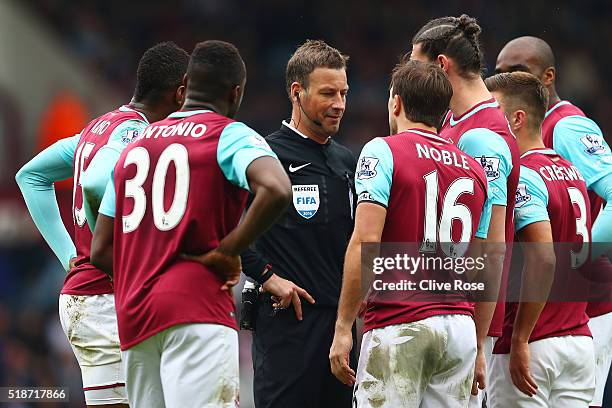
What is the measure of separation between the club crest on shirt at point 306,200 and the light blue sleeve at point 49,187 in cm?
138

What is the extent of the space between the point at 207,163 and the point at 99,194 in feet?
3.47

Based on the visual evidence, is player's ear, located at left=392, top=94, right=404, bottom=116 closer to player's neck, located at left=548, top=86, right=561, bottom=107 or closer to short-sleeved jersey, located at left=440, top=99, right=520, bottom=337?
short-sleeved jersey, located at left=440, top=99, right=520, bottom=337

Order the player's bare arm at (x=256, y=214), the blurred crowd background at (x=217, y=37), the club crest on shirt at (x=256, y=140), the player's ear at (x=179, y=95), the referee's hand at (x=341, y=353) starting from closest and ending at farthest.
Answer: the player's bare arm at (x=256, y=214)
the club crest on shirt at (x=256, y=140)
the referee's hand at (x=341, y=353)
the player's ear at (x=179, y=95)
the blurred crowd background at (x=217, y=37)

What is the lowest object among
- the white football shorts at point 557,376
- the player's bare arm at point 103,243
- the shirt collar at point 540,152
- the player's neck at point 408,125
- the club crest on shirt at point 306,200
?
the white football shorts at point 557,376

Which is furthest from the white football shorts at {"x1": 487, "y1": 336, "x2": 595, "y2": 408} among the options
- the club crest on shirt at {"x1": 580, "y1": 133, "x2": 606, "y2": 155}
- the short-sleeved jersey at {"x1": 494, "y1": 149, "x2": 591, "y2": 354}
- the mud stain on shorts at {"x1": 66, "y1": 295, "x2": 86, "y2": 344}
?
the mud stain on shorts at {"x1": 66, "y1": 295, "x2": 86, "y2": 344}

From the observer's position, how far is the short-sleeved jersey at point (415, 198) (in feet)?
16.1

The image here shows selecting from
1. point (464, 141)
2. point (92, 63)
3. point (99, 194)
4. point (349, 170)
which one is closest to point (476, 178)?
point (464, 141)

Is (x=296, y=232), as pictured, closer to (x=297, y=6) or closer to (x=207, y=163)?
(x=207, y=163)

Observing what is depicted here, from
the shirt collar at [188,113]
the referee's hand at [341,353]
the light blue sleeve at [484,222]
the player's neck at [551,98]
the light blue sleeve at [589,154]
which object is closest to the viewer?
the shirt collar at [188,113]

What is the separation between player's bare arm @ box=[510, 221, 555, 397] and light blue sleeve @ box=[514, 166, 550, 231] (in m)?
0.05

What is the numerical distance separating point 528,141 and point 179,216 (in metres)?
2.38

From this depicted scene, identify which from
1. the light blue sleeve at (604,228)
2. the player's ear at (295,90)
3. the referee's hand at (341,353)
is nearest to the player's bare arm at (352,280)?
the referee's hand at (341,353)

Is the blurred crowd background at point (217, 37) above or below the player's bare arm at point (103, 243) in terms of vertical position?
above

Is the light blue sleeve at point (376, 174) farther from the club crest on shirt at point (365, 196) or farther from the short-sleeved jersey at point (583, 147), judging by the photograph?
the short-sleeved jersey at point (583, 147)
